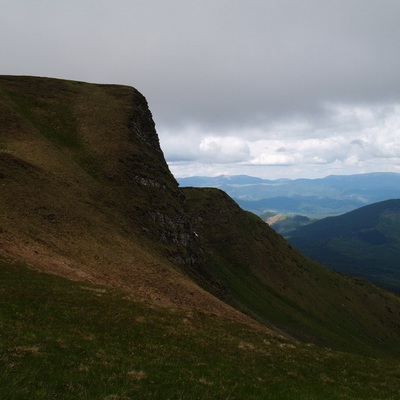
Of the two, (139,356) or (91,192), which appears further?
(91,192)

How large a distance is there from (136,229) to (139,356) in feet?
149

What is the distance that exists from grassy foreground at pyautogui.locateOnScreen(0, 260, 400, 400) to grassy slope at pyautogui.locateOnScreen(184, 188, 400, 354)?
6589 cm

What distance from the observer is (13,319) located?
21000mm

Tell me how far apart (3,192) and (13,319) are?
32353 millimetres

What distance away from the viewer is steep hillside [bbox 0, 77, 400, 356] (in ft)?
149

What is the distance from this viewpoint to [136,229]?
64.0m

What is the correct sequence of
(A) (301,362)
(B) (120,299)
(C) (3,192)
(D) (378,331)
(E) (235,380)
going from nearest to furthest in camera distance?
(E) (235,380) → (A) (301,362) → (B) (120,299) → (C) (3,192) → (D) (378,331)

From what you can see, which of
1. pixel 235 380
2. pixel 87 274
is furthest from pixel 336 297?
pixel 235 380

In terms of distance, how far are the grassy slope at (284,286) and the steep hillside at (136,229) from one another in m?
0.58

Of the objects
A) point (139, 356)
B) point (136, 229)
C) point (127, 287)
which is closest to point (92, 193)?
point (136, 229)

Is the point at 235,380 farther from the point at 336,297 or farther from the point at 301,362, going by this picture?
the point at 336,297

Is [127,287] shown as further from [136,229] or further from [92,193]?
[92,193]

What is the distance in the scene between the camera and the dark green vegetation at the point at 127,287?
17.5 m

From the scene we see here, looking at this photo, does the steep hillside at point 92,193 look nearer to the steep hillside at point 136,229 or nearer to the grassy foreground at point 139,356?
the steep hillside at point 136,229
